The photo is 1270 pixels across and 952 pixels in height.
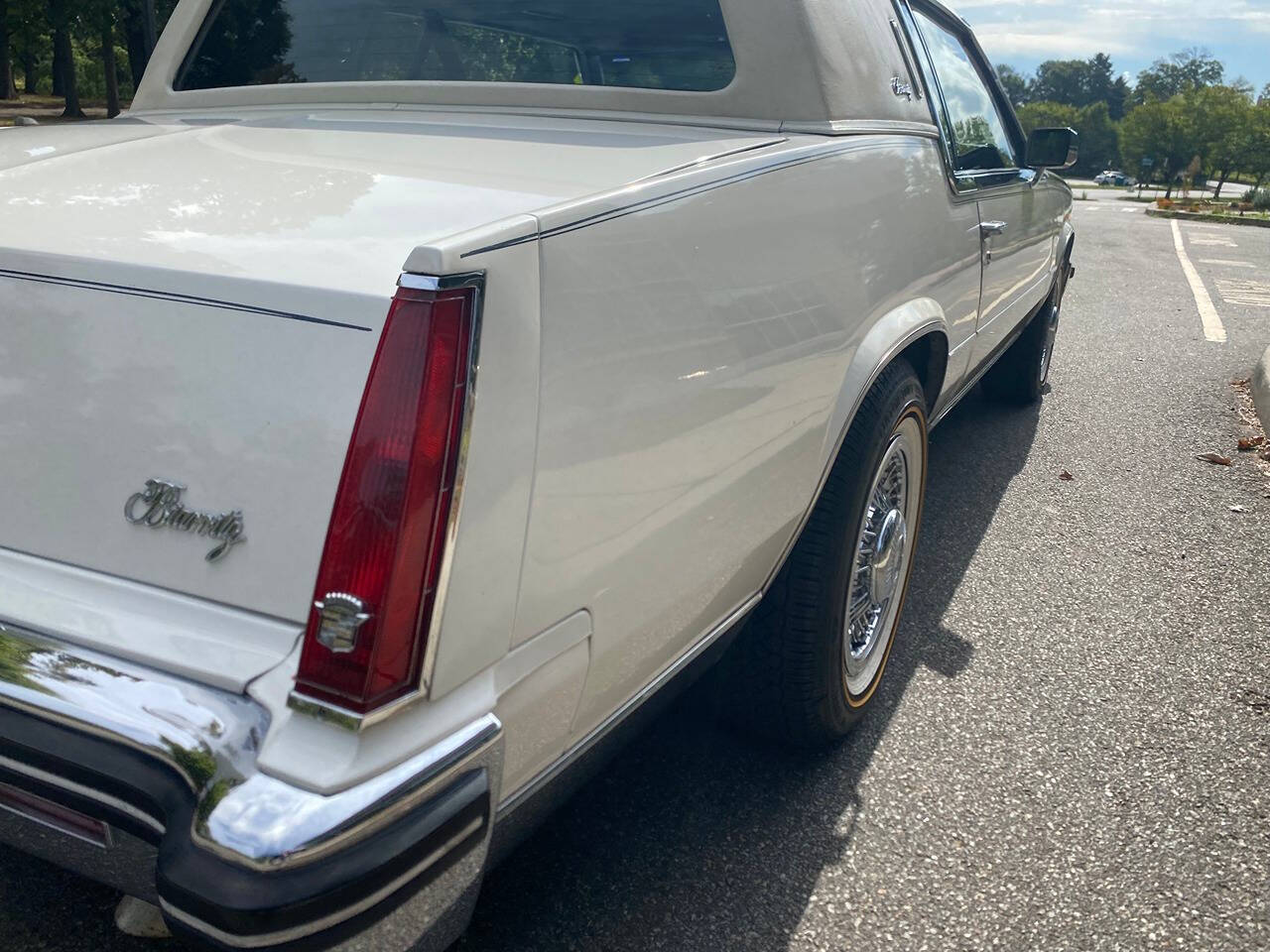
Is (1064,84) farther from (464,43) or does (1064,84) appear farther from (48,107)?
(464,43)

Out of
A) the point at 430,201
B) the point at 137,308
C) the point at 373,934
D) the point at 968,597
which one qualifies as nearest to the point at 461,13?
the point at 430,201

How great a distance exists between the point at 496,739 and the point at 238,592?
0.36 metres

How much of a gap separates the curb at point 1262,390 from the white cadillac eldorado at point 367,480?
182 inches

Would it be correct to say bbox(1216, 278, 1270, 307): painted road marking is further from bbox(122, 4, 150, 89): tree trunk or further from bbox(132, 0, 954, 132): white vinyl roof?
bbox(122, 4, 150, 89): tree trunk

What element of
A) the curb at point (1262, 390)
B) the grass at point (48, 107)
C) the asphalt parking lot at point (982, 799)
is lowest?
the asphalt parking lot at point (982, 799)

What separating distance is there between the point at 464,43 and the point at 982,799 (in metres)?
2.11

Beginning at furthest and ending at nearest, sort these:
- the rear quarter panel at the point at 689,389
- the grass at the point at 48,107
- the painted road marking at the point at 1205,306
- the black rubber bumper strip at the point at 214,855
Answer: the grass at the point at 48,107
the painted road marking at the point at 1205,306
the rear quarter panel at the point at 689,389
the black rubber bumper strip at the point at 214,855

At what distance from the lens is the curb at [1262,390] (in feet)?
18.4

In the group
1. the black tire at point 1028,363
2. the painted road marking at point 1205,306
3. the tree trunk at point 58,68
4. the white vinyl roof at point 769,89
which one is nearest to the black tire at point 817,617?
the white vinyl roof at point 769,89

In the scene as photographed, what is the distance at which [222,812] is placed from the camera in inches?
45.9

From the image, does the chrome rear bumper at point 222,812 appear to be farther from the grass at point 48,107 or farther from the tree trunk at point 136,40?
the grass at point 48,107

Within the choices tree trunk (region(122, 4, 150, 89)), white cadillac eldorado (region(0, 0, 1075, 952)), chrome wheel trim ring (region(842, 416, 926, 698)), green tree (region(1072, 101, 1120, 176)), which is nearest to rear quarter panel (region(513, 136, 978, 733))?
white cadillac eldorado (region(0, 0, 1075, 952))

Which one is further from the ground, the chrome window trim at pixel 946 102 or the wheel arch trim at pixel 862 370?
the chrome window trim at pixel 946 102

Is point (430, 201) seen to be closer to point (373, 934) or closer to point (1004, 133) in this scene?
point (373, 934)
